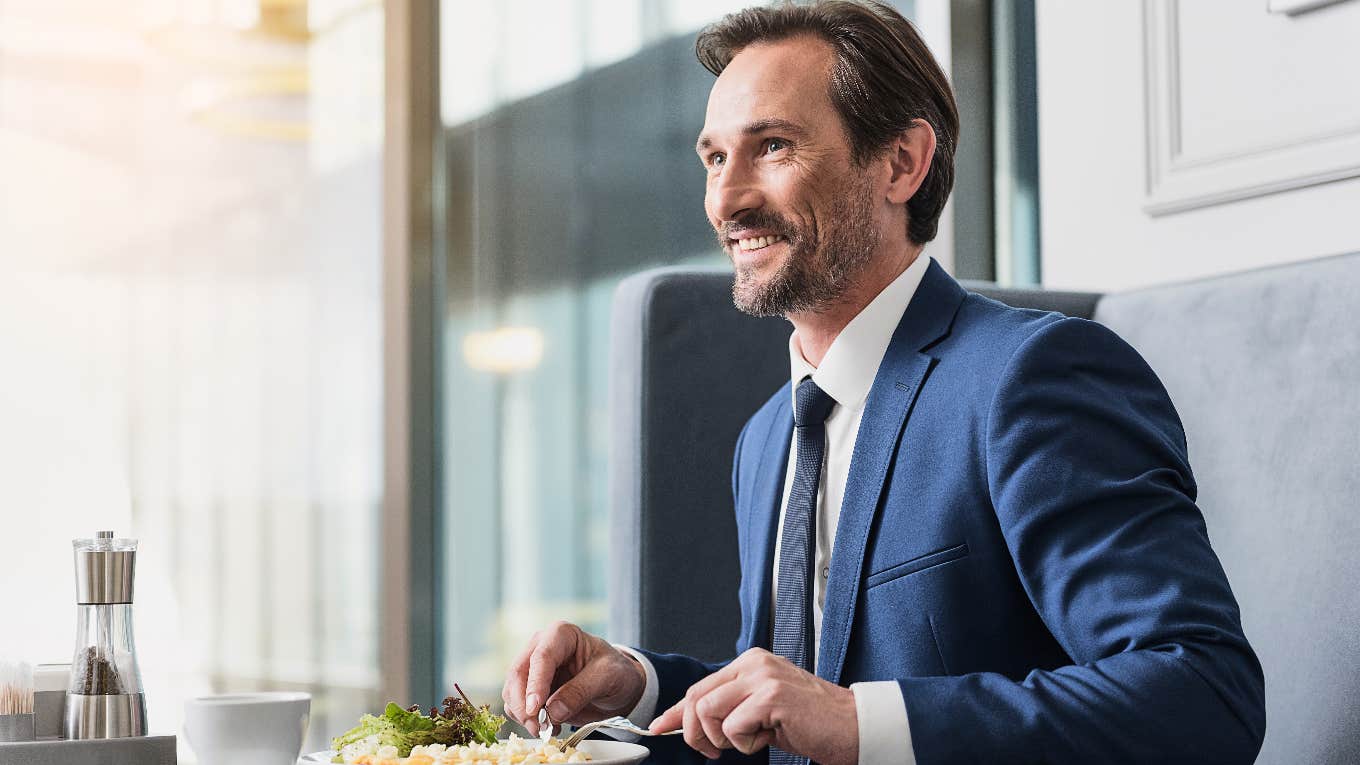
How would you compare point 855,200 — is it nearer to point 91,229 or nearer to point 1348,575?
point 1348,575

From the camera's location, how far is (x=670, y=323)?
1.90 metres

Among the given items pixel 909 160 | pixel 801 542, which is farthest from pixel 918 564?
pixel 909 160

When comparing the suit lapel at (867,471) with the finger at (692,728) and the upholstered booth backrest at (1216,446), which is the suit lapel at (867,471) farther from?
the upholstered booth backrest at (1216,446)

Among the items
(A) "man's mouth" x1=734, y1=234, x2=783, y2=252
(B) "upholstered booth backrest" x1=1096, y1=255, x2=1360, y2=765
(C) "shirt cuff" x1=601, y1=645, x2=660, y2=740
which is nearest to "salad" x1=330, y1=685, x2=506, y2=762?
(C) "shirt cuff" x1=601, y1=645, x2=660, y2=740

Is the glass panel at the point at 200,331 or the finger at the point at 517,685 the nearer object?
the finger at the point at 517,685

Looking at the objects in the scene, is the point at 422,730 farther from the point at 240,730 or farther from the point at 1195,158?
the point at 1195,158

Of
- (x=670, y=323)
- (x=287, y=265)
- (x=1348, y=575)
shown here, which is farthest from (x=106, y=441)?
(x=1348, y=575)

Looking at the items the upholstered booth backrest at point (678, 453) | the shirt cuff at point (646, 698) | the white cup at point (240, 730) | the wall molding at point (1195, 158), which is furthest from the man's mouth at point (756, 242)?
the wall molding at point (1195, 158)

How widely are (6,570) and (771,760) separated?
1594 mm

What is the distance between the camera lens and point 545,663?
1.30 m

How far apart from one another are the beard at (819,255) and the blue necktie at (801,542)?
0.31ft

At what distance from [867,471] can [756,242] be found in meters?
0.32

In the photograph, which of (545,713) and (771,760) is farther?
(771,760)

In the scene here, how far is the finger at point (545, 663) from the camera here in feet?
4.19
